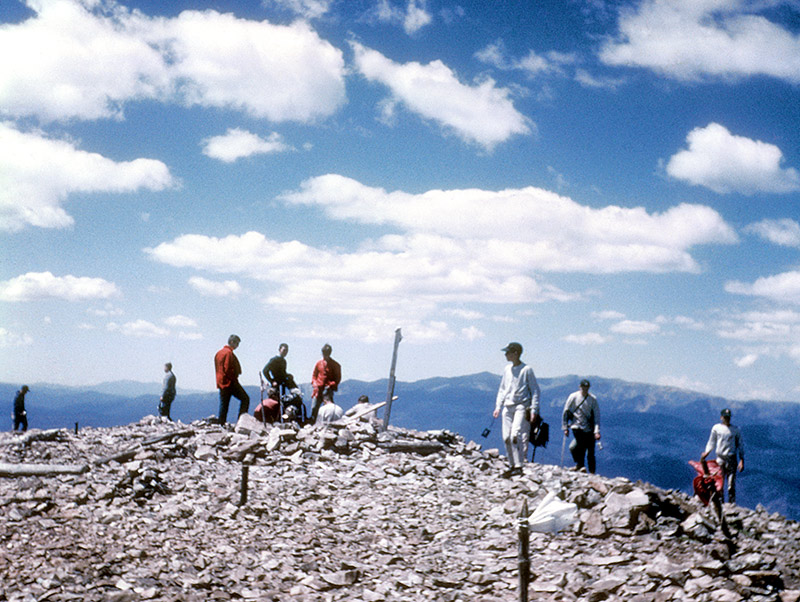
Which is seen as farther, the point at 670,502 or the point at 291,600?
the point at 670,502

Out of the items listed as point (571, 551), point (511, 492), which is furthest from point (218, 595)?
point (511, 492)

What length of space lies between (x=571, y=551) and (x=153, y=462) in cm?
936

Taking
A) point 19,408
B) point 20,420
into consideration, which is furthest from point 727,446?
point 20,420

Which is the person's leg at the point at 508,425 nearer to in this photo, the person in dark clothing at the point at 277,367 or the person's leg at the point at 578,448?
the person's leg at the point at 578,448

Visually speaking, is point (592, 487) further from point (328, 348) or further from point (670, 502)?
point (328, 348)

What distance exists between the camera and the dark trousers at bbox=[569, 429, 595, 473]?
1307 centimetres

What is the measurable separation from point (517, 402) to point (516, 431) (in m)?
0.66

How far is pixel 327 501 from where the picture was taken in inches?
430

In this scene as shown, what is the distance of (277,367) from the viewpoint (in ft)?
53.0

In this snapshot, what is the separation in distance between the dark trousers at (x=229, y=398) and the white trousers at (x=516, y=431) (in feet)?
25.9

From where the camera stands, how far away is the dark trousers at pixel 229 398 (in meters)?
16.0

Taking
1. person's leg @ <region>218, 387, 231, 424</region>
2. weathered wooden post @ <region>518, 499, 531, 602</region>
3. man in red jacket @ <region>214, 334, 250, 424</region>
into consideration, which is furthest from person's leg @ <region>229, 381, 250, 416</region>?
weathered wooden post @ <region>518, 499, 531, 602</region>

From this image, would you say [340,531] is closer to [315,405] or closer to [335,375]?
[335,375]

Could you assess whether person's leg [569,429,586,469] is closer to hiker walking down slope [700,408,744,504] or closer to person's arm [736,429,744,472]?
hiker walking down slope [700,408,744,504]
